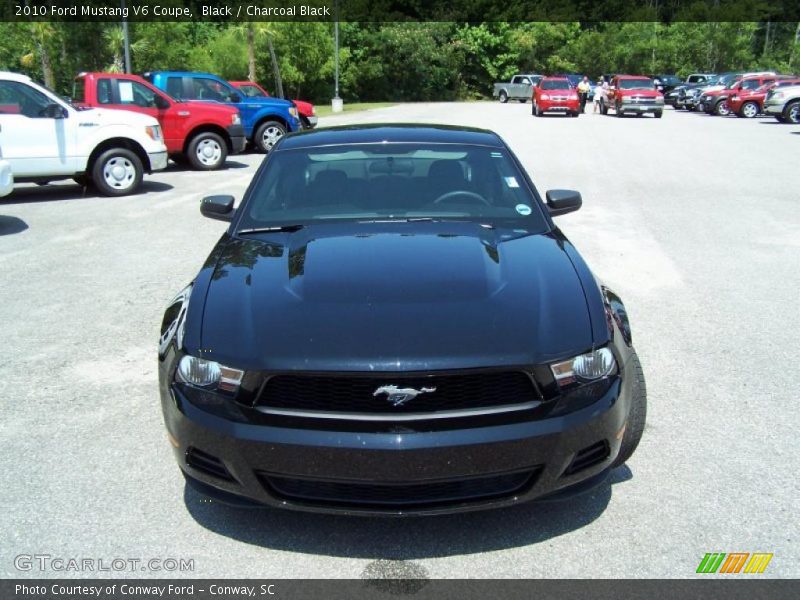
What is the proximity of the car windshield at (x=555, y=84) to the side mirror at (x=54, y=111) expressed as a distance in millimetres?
26247

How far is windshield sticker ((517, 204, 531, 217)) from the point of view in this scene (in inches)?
163

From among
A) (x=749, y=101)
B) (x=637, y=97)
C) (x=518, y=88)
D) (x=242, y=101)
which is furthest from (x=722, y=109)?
(x=242, y=101)

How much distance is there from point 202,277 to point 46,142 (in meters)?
9.00

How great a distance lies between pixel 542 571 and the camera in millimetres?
2807

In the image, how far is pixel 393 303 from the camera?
2.99 metres

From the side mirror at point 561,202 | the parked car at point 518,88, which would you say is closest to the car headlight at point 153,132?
the side mirror at point 561,202

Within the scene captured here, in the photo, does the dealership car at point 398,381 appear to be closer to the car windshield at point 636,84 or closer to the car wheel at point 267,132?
the car wheel at point 267,132

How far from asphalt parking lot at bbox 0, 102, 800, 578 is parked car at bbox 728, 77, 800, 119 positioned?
80.8 ft

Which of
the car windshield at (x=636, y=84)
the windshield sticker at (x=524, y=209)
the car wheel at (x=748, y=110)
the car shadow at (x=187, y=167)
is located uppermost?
the windshield sticker at (x=524, y=209)

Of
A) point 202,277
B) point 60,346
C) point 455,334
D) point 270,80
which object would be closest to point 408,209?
point 202,277

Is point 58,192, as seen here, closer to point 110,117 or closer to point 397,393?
point 110,117

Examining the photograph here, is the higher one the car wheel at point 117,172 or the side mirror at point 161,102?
the side mirror at point 161,102

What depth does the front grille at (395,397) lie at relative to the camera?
2.66m

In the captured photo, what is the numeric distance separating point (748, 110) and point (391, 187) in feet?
104
